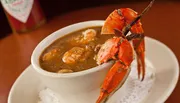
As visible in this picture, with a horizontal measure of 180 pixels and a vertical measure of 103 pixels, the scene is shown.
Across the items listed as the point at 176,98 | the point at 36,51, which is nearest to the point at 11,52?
the point at 36,51

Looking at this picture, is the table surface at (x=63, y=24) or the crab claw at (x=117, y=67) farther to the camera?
the table surface at (x=63, y=24)

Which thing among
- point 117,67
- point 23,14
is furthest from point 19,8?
point 117,67

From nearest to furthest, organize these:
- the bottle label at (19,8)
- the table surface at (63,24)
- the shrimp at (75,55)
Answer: the shrimp at (75,55) < the table surface at (63,24) < the bottle label at (19,8)

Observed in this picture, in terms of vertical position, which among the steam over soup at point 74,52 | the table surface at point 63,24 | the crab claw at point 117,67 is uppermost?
the crab claw at point 117,67

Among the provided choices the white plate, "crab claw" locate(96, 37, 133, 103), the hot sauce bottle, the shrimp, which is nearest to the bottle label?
the hot sauce bottle

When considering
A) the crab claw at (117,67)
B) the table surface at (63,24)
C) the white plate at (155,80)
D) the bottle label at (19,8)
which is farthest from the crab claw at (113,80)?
the bottle label at (19,8)

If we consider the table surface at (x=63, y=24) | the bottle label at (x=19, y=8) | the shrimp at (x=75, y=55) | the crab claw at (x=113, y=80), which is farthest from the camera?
the bottle label at (x=19, y=8)

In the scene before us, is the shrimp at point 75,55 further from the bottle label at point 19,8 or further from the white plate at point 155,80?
the bottle label at point 19,8

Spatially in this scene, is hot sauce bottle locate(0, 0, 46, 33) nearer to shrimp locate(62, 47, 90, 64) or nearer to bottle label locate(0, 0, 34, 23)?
A: bottle label locate(0, 0, 34, 23)
